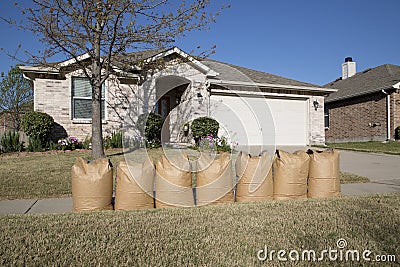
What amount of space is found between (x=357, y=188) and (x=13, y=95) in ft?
87.0

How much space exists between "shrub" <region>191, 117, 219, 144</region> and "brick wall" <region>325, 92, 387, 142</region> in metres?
12.1

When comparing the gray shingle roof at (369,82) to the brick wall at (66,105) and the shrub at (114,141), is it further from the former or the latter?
the shrub at (114,141)

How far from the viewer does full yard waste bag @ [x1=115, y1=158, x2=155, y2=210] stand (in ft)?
14.9

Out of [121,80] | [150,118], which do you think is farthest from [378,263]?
[121,80]

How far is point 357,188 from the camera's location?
6.55 m

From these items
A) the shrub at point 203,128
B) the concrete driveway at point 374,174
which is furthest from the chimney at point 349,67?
the shrub at point 203,128

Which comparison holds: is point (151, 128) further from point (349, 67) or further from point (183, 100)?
point (349, 67)

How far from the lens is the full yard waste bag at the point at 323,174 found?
517cm

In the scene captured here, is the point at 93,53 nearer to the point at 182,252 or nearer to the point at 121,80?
the point at 121,80

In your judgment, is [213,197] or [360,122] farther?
[360,122]

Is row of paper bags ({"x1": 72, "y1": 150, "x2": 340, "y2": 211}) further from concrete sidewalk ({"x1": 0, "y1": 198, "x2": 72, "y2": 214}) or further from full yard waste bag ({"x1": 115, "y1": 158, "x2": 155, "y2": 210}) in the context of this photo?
concrete sidewalk ({"x1": 0, "y1": 198, "x2": 72, "y2": 214})

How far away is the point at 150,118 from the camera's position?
12.6m

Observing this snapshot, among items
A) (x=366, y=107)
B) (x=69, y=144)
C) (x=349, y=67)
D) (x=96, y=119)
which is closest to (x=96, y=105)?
(x=96, y=119)

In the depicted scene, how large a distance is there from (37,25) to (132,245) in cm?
752
